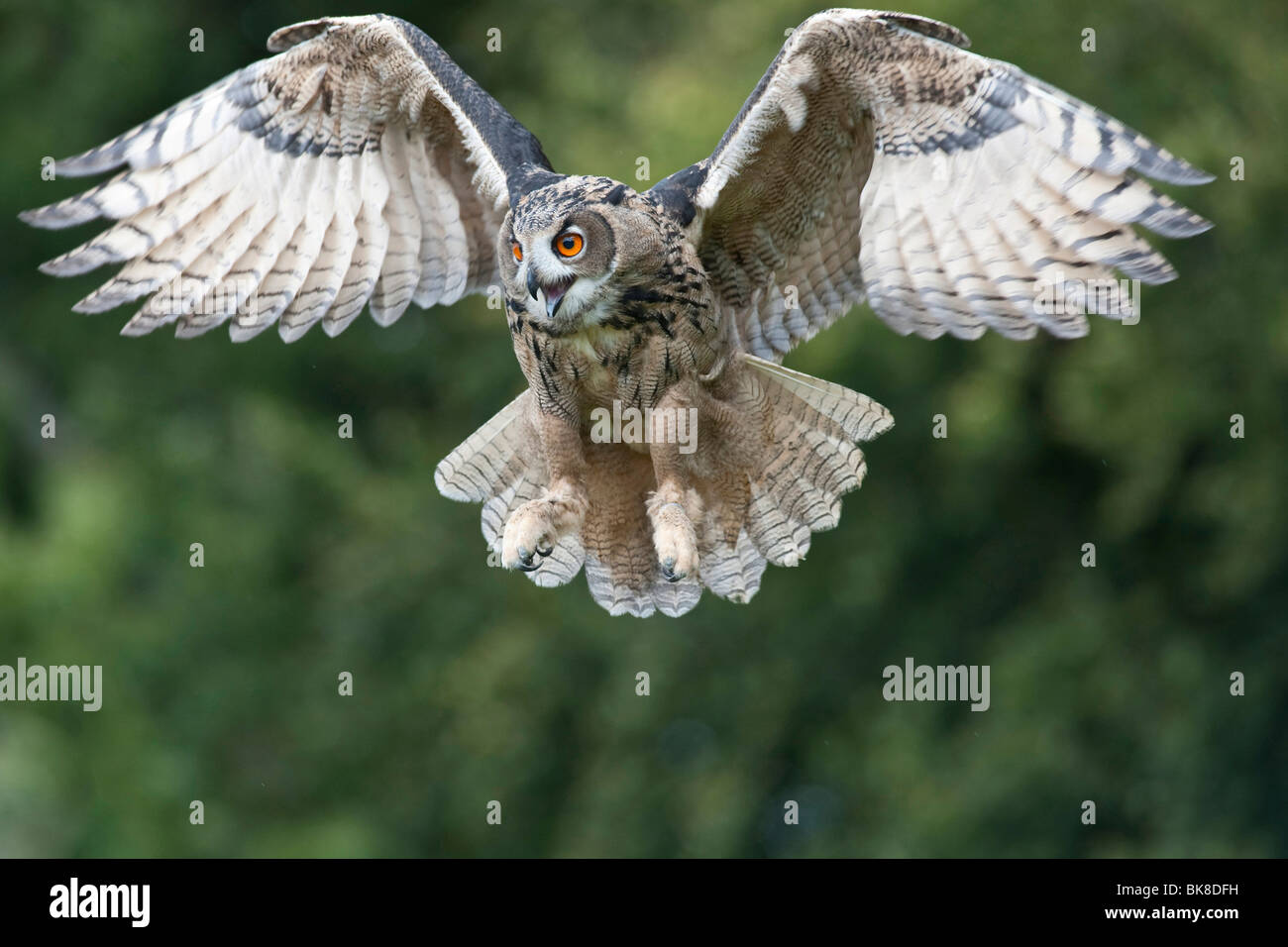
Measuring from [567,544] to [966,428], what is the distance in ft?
22.1

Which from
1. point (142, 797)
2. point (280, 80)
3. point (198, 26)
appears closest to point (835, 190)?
point (280, 80)

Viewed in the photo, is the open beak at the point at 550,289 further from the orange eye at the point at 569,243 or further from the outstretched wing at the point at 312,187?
the outstretched wing at the point at 312,187

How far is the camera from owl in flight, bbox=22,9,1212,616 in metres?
5.13

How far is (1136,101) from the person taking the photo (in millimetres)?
11961

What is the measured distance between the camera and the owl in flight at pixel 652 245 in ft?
16.8

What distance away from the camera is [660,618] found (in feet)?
42.8

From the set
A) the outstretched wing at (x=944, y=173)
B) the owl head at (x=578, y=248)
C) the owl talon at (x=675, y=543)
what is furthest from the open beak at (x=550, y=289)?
the owl talon at (x=675, y=543)

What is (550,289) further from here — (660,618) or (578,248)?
(660,618)

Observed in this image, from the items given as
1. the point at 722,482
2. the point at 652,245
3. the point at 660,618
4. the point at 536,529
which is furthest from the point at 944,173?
the point at 660,618

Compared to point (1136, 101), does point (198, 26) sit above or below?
above

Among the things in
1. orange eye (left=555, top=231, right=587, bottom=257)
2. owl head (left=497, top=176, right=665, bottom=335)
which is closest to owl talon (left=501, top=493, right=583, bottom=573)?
owl head (left=497, top=176, right=665, bottom=335)

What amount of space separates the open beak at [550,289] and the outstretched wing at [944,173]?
469 millimetres

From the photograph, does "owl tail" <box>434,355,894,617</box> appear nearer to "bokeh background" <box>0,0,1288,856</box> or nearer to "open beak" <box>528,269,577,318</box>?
"open beak" <box>528,269,577,318</box>

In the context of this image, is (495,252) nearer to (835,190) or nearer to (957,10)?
(835,190)
